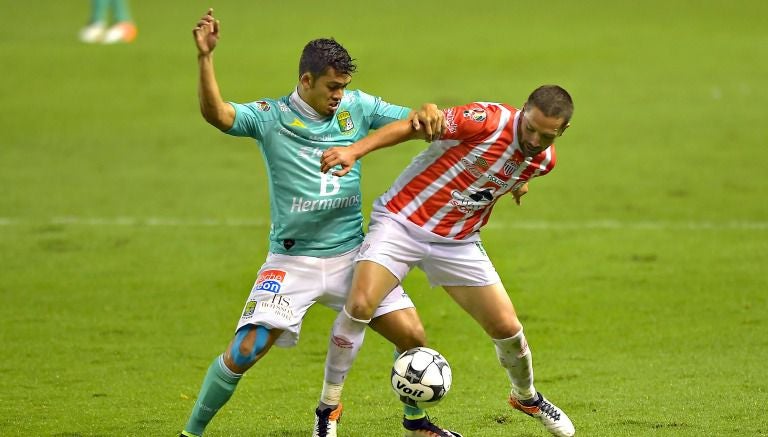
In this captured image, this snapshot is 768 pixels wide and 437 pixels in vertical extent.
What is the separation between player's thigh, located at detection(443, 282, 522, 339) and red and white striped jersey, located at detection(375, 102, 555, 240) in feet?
1.03

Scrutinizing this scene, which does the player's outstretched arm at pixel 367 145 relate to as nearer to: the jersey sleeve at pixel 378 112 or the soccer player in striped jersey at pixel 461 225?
the soccer player in striped jersey at pixel 461 225

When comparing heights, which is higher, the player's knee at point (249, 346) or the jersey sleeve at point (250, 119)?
the jersey sleeve at point (250, 119)

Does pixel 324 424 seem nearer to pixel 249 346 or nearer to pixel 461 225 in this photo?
pixel 249 346

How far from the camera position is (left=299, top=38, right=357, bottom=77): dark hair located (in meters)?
6.87

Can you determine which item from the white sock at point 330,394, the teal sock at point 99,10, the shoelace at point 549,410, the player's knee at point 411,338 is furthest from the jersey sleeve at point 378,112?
the teal sock at point 99,10

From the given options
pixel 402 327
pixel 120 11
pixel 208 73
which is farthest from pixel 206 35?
pixel 120 11

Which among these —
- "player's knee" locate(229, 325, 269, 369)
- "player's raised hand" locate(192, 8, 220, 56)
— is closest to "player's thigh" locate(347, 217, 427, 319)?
"player's knee" locate(229, 325, 269, 369)

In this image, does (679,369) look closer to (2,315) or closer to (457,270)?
(457,270)

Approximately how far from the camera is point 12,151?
1698 centimetres

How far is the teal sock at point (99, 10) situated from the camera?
22312mm

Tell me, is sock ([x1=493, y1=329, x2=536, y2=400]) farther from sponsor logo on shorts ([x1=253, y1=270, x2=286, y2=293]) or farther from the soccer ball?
sponsor logo on shorts ([x1=253, y1=270, x2=286, y2=293])

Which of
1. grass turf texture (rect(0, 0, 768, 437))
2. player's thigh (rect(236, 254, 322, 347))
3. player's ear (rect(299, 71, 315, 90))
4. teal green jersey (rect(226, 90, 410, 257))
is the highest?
player's ear (rect(299, 71, 315, 90))

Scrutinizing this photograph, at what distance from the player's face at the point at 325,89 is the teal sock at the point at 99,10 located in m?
16.0

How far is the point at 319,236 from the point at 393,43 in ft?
53.9
